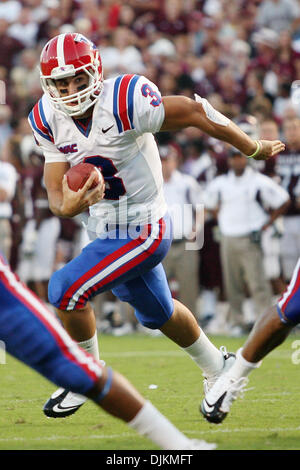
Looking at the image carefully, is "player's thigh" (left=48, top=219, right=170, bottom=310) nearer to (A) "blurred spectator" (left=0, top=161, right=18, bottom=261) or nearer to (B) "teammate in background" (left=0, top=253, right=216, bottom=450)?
(B) "teammate in background" (left=0, top=253, right=216, bottom=450)

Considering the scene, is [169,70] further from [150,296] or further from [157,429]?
[157,429]

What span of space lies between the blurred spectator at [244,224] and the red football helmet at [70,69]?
173 inches

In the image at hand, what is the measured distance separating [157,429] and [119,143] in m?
1.62

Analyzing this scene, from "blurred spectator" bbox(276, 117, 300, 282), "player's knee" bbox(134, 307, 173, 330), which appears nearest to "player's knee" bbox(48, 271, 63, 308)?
"player's knee" bbox(134, 307, 173, 330)

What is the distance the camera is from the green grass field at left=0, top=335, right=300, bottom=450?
3873 mm

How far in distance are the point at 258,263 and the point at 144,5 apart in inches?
221

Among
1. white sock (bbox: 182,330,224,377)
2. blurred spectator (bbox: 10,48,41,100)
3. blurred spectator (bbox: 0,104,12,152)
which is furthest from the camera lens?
blurred spectator (bbox: 10,48,41,100)

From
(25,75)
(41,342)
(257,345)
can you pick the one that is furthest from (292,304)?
(25,75)

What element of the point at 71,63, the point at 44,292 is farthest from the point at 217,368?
the point at 44,292

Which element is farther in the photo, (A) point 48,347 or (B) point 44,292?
(B) point 44,292

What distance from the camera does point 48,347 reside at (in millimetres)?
3043

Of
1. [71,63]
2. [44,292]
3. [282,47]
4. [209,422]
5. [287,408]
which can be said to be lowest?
[44,292]
